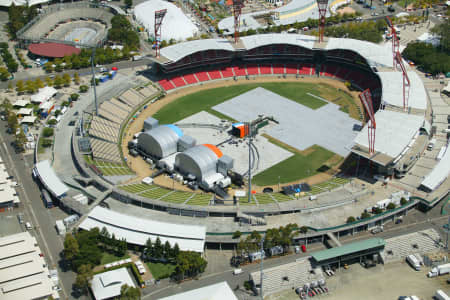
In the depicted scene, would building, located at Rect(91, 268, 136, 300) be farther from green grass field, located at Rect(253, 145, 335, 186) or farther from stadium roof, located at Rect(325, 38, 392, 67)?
stadium roof, located at Rect(325, 38, 392, 67)

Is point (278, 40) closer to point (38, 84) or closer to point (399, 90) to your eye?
point (399, 90)

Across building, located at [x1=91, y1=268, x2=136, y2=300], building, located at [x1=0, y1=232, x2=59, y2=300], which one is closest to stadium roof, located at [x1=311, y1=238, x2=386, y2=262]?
building, located at [x1=91, y1=268, x2=136, y2=300]

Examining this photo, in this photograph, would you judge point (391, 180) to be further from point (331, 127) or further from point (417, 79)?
point (417, 79)

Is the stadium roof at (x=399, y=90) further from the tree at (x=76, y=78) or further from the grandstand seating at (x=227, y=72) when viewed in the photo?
the tree at (x=76, y=78)

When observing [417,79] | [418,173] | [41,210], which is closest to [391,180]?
[418,173]

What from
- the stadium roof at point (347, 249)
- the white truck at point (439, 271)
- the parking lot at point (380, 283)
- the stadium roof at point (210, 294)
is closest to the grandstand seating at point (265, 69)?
the stadium roof at point (347, 249)
